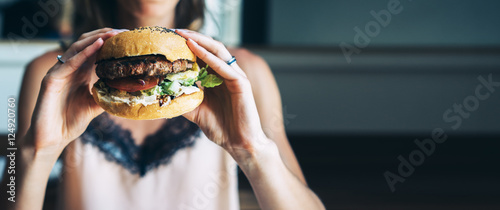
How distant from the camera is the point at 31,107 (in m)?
1.28

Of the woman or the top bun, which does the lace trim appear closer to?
the woman

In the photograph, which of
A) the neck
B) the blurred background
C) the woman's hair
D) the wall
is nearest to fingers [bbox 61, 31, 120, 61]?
the neck

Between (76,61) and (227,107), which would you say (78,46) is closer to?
(76,61)

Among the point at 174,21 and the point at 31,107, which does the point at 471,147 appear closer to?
the point at 174,21

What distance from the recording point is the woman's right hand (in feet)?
2.85

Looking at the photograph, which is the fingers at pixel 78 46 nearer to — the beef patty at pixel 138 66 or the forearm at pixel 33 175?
the beef patty at pixel 138 66

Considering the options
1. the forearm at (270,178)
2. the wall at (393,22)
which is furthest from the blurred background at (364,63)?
Answer: the forearm at (270,178)

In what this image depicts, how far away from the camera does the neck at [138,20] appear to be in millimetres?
1364

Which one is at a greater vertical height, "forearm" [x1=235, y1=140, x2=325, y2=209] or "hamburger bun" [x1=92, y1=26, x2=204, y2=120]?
"hamburger bun" [x1=92, y1=26, x2=204, y2=120]

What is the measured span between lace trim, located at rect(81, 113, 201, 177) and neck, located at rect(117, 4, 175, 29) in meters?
0.37

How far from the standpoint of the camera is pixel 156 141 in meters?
1.39

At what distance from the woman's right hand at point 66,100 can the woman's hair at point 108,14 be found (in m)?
0.48

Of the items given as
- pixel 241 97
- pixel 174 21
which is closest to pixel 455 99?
pixel 174 21

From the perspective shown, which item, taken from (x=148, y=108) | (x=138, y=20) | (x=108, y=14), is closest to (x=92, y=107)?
(x=148, y=108)
